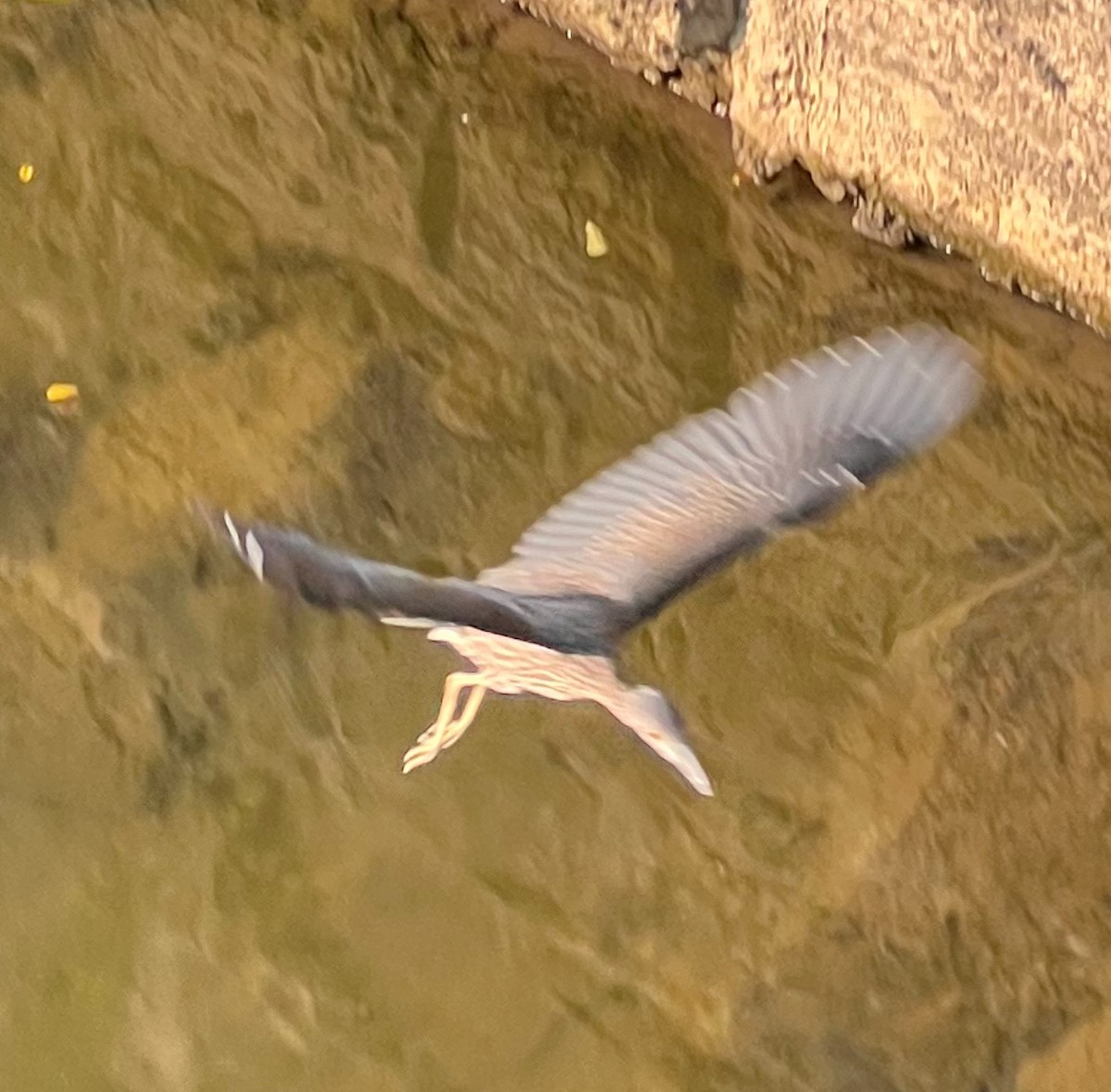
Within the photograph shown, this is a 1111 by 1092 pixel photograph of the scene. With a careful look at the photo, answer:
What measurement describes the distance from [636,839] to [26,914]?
51 centimetres

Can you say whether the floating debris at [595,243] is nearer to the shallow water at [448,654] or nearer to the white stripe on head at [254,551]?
the shallow water at [448,654]

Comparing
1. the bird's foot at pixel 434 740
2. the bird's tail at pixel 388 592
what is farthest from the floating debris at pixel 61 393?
the bird's tail at pixel 388 592

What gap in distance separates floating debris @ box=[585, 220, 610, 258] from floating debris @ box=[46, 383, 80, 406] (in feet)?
1.86

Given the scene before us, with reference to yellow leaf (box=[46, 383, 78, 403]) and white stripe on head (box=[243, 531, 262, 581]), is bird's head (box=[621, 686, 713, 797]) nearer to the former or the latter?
white stripe on head (box=[243, 531, 262, 581])

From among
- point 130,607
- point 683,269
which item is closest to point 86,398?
point 130,607

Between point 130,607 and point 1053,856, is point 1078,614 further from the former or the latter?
point 130,607

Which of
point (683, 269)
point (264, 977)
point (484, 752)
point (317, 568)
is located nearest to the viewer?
point (317, 568)

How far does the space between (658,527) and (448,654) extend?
0.43 meters

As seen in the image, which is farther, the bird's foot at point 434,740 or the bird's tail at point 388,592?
the bird's foot at point 434,740

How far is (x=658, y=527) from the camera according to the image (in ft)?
3.30

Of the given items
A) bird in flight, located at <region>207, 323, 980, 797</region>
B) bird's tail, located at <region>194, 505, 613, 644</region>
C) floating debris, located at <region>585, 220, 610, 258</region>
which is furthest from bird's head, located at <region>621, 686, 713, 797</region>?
floating debris, located at <region>585, 220, 610, 258</region>

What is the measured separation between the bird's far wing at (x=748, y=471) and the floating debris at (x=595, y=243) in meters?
0.64

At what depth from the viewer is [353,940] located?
1264mm

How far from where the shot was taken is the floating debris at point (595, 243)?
168 cm
